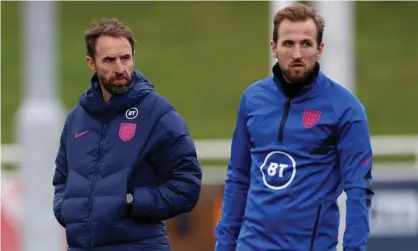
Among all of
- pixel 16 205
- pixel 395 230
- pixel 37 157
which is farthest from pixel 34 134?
pixel 395 230

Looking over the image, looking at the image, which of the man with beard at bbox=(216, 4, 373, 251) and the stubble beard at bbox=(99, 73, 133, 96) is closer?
the man with beard at bbox=(216, 4, 373, 251)

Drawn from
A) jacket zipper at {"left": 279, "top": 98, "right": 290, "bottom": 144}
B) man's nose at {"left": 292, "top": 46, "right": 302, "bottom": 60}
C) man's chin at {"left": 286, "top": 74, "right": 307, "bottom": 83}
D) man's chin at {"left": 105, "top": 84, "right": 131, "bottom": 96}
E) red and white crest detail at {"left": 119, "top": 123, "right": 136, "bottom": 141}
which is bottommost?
red and white crest detail at {"left": 119, "top": 123, "right": 136, "bottom": 141}

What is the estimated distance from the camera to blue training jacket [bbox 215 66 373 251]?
5.60 meters

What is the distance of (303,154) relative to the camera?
565 cm

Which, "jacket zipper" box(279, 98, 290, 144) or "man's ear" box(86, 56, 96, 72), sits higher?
"man's ear" box(86, 56, 96, 72)

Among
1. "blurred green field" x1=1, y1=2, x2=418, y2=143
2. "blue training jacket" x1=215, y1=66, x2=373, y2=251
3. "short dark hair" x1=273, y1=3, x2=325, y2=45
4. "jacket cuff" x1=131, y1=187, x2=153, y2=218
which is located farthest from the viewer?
"blurred green field" x1=1, y1=2, x2=418, y2=143

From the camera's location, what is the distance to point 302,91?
573cm

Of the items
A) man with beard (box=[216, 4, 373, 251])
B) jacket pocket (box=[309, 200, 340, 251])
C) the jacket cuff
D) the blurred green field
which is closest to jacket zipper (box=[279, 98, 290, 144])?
man with beard (box=[216, 4, 373, 251])

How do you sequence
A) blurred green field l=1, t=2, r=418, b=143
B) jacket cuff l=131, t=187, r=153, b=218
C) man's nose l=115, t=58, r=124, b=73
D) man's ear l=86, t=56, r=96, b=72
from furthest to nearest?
blurred green field l=1, t=2, r=418, b=143 < man's ear l=86, t=56, r=96, b=72 < man's nose l=115, t=58, r=124, b=73 < jacket cuff l=131, t=187, r=153, b=218

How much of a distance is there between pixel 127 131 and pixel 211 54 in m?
26.5

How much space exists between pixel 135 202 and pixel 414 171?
7.16 meters

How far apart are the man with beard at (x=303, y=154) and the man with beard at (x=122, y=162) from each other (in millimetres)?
359

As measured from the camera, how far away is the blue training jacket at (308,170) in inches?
221

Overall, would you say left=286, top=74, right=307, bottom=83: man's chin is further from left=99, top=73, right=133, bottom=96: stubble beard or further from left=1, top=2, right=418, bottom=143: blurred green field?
left=1, top=2, right=418, bottom=143: blurred green field
